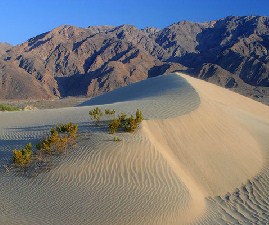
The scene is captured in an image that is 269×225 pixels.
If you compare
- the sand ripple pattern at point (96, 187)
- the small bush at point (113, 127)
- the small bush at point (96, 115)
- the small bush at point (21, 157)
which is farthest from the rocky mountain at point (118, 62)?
the small bush at point (21, 157)

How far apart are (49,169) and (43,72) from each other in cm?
8716

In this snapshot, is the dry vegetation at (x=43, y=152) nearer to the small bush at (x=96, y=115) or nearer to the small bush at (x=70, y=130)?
the small bush at (x=70, y=130)

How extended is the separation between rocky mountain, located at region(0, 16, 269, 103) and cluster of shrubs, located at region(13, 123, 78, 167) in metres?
53.8

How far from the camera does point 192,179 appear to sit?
11234 mm

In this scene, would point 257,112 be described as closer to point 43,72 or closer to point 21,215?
point 21,215

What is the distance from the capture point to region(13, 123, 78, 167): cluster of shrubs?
10.7 metres

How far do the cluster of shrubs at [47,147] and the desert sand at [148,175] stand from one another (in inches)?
13.0

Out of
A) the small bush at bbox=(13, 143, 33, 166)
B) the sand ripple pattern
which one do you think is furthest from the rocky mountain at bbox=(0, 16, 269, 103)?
the small bush at bbox=(13, 143, 33, 166)

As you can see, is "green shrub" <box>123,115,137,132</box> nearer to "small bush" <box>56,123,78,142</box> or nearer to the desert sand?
the desert sand

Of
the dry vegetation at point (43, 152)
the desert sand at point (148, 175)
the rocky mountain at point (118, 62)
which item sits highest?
the dry vegetation at point (43, 152)

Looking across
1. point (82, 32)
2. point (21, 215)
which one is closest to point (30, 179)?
point (21, 215)

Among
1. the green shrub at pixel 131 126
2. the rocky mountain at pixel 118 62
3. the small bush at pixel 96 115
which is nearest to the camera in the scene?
the green shrub at pixel 131 126

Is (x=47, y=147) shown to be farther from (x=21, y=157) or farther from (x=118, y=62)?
(x=118, y=62)

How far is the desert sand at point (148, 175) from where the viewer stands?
8.81m
